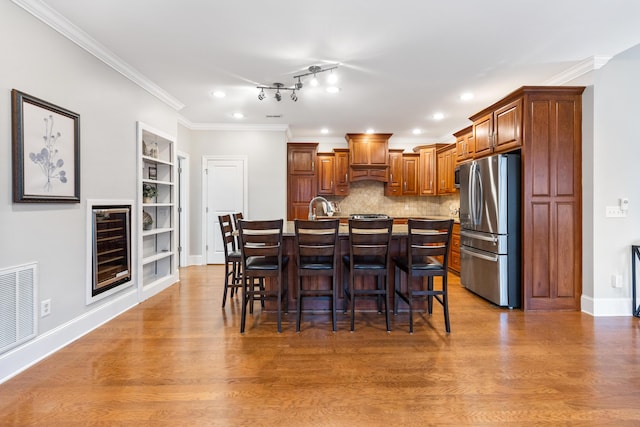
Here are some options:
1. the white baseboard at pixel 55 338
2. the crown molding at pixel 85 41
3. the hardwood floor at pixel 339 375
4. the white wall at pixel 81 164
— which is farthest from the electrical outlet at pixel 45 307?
the crown molding at pixel 85 41

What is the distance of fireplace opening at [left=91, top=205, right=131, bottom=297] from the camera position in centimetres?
296

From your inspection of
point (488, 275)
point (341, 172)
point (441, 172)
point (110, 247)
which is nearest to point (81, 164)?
point (110, 247)

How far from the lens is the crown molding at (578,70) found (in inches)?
122

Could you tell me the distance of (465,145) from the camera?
492cm

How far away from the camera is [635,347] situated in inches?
98.6

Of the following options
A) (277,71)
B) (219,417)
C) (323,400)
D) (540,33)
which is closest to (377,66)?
(277,71)

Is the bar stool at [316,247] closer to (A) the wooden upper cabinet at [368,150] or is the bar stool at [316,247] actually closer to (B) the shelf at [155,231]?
(B) the shelf at [155,231]

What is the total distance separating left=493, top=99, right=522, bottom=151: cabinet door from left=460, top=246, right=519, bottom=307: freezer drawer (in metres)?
1.27

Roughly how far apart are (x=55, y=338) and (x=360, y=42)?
3.54m

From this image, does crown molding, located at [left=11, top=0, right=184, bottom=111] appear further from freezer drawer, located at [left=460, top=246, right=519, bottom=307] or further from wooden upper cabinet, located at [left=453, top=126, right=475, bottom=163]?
freezer drawer, located at [left=460, top=246, right=519, bottom=307]

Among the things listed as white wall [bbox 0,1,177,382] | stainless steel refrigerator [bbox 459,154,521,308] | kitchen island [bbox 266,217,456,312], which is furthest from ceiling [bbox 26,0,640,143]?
kitchen island [bbox 266,217,456,312]

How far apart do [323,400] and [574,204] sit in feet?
10.9

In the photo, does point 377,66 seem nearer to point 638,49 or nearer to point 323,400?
point 638,49

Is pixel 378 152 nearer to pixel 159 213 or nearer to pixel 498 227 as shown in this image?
pixel 498 227
